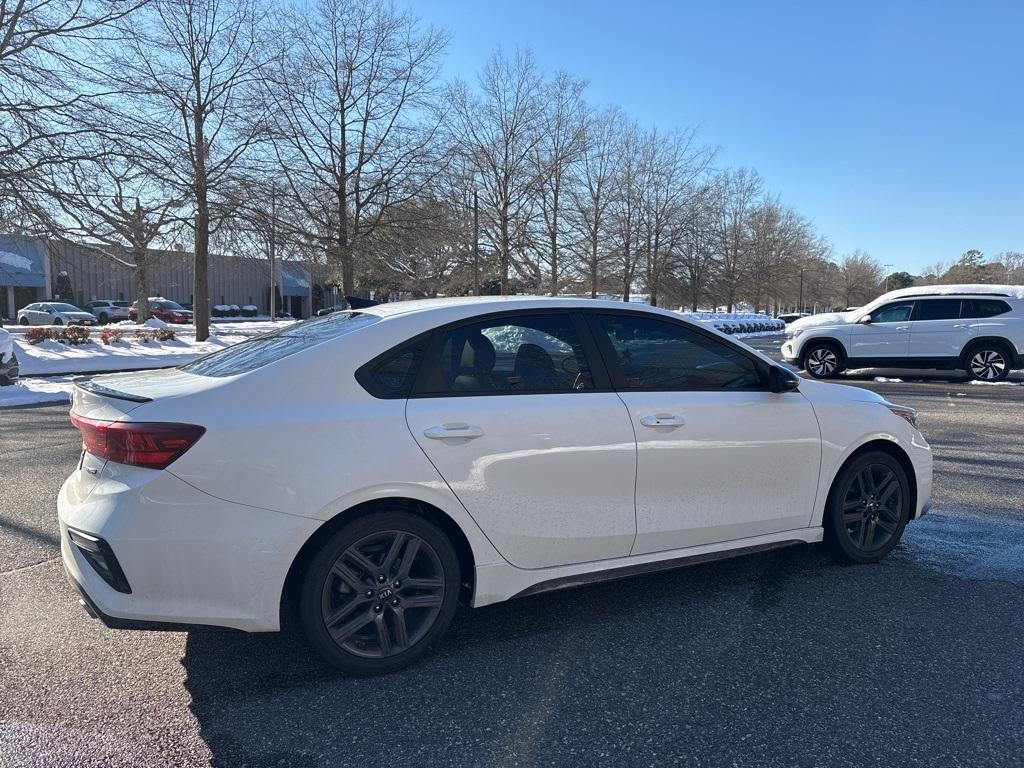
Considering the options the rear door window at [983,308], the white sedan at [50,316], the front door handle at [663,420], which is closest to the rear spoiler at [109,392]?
the front door handle at [663,420]

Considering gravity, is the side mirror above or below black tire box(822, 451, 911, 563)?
above

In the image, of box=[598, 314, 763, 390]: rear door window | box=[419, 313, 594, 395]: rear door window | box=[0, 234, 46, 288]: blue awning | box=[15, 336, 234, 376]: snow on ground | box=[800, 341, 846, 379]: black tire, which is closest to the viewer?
box=[419, 313, 594, 395]: rear door window

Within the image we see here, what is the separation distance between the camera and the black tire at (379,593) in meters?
2.94

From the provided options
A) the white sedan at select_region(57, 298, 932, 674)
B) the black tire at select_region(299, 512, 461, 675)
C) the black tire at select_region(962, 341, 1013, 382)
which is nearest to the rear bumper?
the white sedan at select_region(57, 298, 932, 674)

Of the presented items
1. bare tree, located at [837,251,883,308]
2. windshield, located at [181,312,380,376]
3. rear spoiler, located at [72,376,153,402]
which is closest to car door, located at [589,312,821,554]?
windshield, located at [181,312,380,376]

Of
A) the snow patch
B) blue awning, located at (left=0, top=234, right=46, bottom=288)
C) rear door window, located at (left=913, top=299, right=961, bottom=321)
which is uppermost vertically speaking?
blue awning, located at (left=0, top=234, right=46, bottom=288)

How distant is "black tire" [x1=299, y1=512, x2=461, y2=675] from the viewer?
2.94 meters

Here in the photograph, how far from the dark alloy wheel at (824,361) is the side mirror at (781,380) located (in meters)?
12.1

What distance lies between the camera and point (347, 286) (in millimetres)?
26188

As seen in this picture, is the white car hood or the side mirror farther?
the white car hood

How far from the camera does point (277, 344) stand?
358 centimetres

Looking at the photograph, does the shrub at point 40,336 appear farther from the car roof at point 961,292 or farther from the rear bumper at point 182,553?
the rear bumper at point 182,553

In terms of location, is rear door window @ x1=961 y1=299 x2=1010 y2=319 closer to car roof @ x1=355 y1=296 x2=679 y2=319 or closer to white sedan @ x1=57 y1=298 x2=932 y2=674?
white sedan @ x1=57 y1=298 x2=932 y2=674

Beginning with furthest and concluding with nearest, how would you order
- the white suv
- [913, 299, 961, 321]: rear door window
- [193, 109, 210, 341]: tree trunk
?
[193, 109, 210, 341]: tree trunk → [913, 299, 961, 321]: rear door window → the white suv
